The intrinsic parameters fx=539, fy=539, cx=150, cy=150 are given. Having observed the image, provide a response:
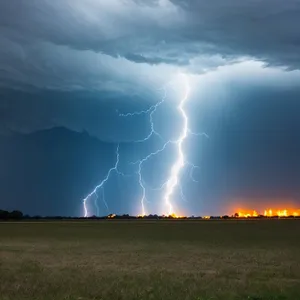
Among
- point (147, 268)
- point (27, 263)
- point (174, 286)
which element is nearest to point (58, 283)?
point (174, 286)

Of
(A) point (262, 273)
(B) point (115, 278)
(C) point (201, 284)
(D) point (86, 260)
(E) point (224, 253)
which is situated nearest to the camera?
(C) point (201, 284)

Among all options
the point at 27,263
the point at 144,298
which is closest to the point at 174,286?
the point at 144,298

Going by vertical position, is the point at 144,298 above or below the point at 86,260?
below

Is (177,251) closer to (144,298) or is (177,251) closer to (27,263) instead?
(27,263)

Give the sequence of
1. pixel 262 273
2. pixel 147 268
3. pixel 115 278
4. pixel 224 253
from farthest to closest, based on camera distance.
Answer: pixel 224 253 < pixel 147 268 < pixel 262 273 < pixel 115 278

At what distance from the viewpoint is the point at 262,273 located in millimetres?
21875

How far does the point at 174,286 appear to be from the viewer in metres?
18.0

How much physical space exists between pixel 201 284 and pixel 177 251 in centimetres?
1452

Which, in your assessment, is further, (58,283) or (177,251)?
(177,251)

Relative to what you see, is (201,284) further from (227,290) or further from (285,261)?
(285,261)

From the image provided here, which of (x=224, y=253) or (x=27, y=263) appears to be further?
(x=224, y=253)

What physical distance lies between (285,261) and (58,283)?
12.8 m

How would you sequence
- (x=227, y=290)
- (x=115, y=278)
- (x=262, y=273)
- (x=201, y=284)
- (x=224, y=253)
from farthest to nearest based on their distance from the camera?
(x=224, y=253) → (x=262, y=273) → (x=115, y=278) → (x=201, y=284) → (x=227, y=290)

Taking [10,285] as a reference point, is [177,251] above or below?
above
